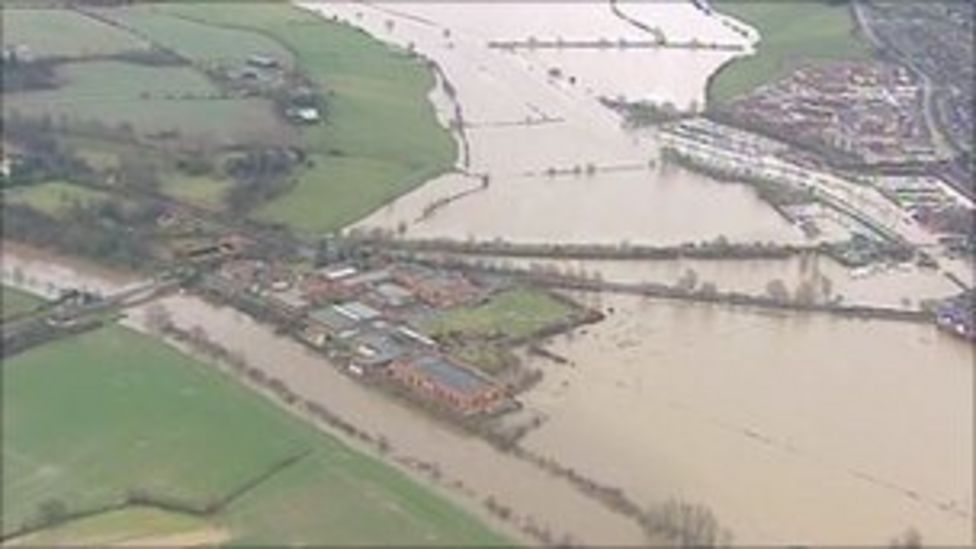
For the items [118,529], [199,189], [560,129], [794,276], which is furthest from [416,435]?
[560,129]

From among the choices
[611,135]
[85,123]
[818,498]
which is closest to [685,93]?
[611,135]

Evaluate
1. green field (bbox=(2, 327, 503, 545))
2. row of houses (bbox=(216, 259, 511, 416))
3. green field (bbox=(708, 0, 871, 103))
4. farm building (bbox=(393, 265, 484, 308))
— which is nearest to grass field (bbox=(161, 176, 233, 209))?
row of houses (bbox=(216, 259, 511, 416))

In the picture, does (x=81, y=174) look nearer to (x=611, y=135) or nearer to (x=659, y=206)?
(x=659, y=206)

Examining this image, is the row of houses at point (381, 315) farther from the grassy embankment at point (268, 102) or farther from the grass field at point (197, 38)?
the grass field at point (197, 38)

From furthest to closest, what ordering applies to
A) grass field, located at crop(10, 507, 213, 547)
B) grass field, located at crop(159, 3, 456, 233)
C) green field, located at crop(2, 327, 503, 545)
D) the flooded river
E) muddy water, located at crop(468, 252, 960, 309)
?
grass field, located at crop(159, 3, 456, 233) → muddy water, located at crop(468, 252, 960, 309) → the flooded river → green field, located at crop(2, 327, 503, 545) → grass field, located at crop(10, 507, 213, 547)

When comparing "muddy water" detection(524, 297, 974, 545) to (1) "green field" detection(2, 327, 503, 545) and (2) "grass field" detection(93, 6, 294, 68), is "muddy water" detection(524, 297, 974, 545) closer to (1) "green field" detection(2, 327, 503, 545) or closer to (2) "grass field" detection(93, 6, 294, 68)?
(1) "green field" detection(2, 327, 503, 545)

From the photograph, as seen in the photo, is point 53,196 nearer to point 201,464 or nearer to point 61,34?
point 61,34

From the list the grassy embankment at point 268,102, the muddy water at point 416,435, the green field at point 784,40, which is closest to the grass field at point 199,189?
the grassy embankment at point 268,102

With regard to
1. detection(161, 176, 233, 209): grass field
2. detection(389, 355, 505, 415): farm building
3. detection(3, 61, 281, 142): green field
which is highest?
detection(3, 61, 281, 142): green field
